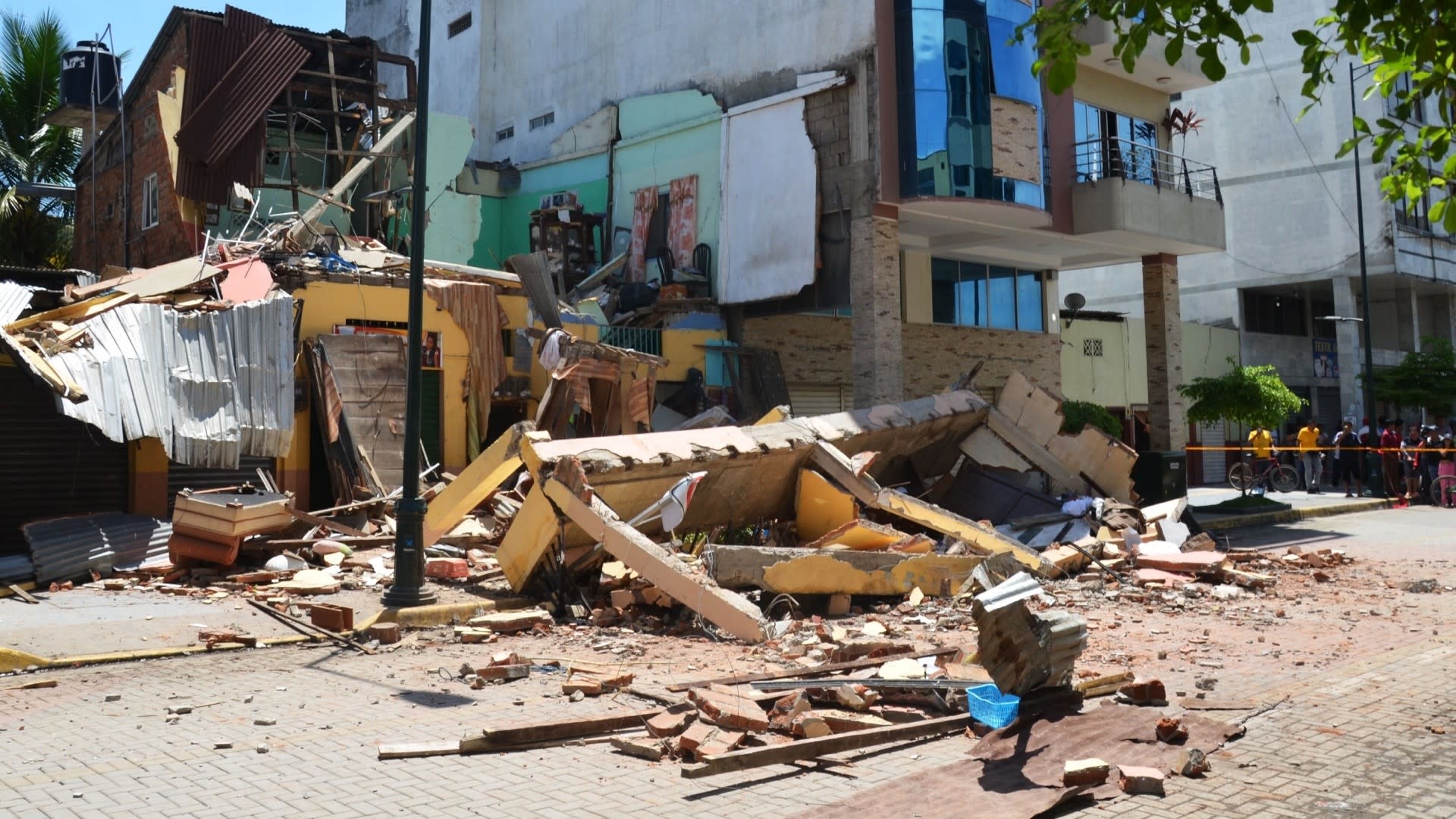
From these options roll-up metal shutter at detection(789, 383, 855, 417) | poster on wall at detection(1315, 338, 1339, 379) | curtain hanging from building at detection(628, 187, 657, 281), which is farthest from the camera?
poster on wall at detection(1315, 338, 1339, 379)

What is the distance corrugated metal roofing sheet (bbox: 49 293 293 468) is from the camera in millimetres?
12570

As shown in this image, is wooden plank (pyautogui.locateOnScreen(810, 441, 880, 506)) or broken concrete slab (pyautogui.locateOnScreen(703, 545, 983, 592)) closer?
broken concrete slab (pyautogui.locateOnScreen(703, 545, 983, 592))

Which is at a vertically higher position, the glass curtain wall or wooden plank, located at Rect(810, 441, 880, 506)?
the glass curtain wall

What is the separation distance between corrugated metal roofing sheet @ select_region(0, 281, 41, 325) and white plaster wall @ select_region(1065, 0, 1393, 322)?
32.8 m

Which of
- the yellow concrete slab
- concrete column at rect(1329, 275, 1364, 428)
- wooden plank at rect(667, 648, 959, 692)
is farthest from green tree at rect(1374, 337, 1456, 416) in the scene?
wooden plank at rect(667, 648, 959, 692)

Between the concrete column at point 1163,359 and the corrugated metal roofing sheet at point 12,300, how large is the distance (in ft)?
67.0

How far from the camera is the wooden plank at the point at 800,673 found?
7484 mm

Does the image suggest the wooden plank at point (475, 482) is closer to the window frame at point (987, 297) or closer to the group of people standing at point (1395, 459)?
the window frame at point (987, 297)

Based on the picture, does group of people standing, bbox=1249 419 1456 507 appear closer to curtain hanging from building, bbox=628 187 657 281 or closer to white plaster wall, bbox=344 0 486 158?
curtain hanging from building, bbox=628 187 657 281

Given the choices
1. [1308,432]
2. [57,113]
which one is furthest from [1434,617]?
[57,113]

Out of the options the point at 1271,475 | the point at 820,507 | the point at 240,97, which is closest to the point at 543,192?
the point at 240,97

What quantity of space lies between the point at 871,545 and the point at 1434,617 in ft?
17.7

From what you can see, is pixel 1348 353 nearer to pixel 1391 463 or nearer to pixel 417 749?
pixel 1391 463

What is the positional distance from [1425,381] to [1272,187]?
8307mm
